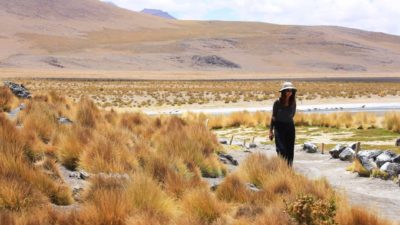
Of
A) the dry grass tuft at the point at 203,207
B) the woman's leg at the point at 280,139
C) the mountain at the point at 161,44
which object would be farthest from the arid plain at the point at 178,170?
the mountain at the point at 161,44

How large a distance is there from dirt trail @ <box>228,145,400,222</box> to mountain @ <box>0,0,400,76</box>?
108m

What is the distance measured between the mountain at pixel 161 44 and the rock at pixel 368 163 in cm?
10994

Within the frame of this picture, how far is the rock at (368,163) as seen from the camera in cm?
1080

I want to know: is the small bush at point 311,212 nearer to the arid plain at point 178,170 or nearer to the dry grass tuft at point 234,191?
the arid plain at point 178,170

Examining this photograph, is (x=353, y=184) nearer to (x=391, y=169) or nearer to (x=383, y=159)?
(x=391, y=169)

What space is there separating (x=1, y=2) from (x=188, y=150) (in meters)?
174

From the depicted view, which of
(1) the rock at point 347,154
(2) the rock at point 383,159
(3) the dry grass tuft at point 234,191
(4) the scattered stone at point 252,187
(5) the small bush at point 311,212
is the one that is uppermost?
(5) the small bush at point 311,212

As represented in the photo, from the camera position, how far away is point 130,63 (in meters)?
125

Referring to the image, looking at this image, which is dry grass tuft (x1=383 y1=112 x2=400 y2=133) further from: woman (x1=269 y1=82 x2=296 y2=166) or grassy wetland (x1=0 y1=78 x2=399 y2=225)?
woman (x1=269 y1=82 x2=296 y2=166)

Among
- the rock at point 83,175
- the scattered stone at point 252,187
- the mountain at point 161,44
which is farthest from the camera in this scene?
the mountain at point 161,44

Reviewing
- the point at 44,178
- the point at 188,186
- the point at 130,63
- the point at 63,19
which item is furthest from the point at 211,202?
the point at 63,19

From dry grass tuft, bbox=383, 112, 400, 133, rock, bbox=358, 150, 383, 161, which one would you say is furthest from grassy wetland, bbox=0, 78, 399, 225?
dry grass tuft, bbox=383, 112, 400, 133

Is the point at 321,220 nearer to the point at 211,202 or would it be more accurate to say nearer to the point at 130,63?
the point at 211,202

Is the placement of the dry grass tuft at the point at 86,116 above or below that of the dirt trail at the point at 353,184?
above
